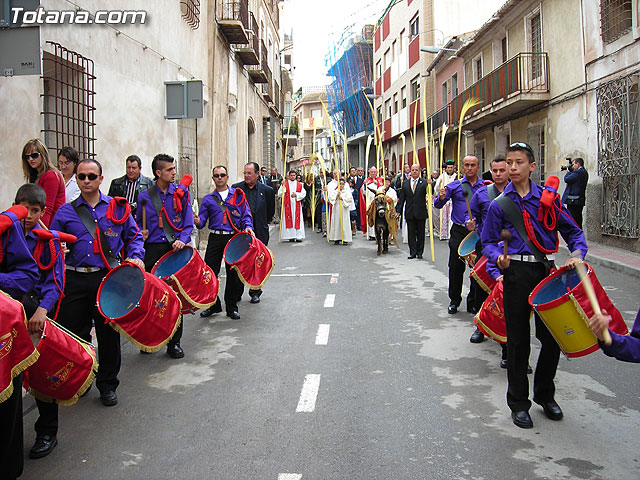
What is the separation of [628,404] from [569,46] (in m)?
14.5

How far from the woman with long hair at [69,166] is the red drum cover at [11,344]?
273cm

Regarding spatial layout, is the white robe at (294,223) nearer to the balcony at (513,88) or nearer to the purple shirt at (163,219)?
the balcony at (513,88)

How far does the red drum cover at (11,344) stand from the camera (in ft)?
9.46

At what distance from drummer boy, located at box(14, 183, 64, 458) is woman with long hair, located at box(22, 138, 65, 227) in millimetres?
1440

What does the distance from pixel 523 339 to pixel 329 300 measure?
4.59 metres

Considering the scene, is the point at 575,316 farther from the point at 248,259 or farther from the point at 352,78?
the point at 352,78

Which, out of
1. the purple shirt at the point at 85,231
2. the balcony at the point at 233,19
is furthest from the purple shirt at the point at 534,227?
the balcony at the point at 233,19

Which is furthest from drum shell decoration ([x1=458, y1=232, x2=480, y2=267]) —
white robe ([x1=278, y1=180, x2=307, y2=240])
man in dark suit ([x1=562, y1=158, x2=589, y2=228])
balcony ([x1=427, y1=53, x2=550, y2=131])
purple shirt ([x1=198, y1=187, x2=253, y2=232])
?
balcony ([x1=427, y1=53, x2=550, y2=131])

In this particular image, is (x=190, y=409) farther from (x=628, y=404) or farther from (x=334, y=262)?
(x=334, y=262)

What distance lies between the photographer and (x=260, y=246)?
25.2 feet

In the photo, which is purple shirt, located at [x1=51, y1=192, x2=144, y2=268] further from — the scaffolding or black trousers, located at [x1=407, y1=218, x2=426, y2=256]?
the scaffolding

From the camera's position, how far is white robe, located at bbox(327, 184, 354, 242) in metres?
16.8

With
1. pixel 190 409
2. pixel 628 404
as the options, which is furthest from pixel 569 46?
pixel 190 409

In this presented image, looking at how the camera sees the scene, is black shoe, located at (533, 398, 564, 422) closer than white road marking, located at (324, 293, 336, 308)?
Yes
